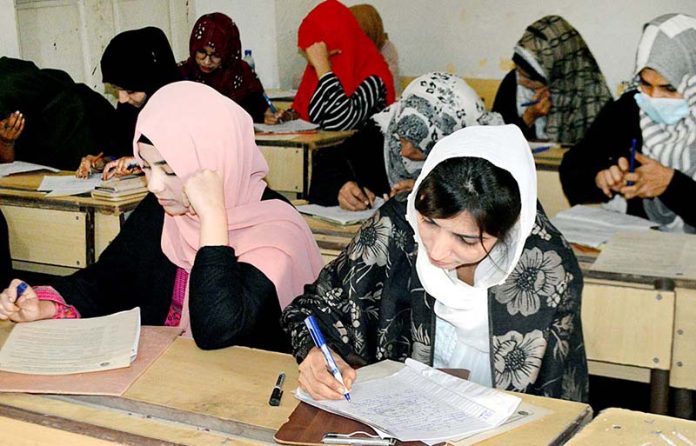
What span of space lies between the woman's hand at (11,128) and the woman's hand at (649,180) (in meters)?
2.50

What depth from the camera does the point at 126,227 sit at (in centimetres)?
212

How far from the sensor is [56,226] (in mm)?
3123

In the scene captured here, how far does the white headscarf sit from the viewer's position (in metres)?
1.58

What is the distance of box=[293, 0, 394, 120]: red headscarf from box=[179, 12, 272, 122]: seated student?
0.33 meters

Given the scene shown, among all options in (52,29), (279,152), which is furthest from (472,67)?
(52,29)

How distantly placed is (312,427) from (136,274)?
2.95 feet

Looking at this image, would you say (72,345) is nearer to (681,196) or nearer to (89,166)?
(89,166)

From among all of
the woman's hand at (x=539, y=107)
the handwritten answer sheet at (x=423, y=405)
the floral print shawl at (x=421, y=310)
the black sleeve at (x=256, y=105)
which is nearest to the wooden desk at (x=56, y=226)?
the floral print shawl at (x=421, y=310)

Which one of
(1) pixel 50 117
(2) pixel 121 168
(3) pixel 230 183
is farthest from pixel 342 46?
(3) pixel 230 183

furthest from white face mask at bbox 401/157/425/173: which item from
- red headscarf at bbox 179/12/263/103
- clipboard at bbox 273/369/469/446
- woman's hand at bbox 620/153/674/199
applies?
red headscarf at bbox 179/12/263/103

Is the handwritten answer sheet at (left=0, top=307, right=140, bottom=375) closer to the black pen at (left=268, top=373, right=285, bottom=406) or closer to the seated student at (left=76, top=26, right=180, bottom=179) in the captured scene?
the black pen at (left=268, top=373, right=285, bottom=406)

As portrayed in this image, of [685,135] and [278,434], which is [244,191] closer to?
[278,434]

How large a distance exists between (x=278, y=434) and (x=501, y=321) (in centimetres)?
56

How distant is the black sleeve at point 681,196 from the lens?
282cm
